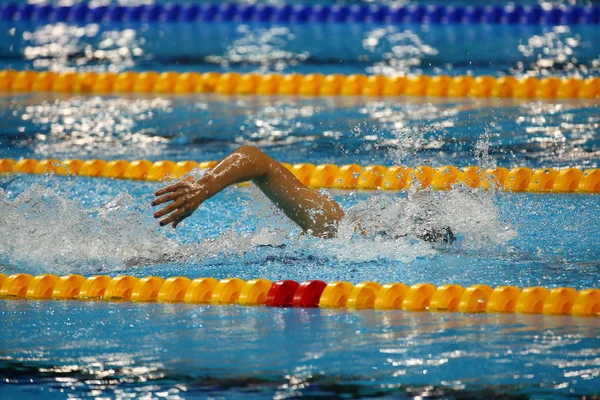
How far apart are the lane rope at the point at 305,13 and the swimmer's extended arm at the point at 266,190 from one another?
18.9ft

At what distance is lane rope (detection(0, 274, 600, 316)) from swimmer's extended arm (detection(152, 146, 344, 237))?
29 centimetres

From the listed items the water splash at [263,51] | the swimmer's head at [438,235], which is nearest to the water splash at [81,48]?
the water splash at [263,51]

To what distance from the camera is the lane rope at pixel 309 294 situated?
3250 mm

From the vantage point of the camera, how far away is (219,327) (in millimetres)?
3184

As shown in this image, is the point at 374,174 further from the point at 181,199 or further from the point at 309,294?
the point at 181,199

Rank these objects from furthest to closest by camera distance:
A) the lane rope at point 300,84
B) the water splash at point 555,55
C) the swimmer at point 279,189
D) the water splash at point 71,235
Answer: the water splash at point 555,55 < the lane rope at point 300,84 < the water splash at point 71,235 < the swimmer at point 279,189

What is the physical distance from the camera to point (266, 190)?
3.80 metres

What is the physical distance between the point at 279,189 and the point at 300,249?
0.26 meters

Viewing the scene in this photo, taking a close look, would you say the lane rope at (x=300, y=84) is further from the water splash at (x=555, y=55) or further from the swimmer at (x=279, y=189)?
the swimmer at (x=279, y=189)

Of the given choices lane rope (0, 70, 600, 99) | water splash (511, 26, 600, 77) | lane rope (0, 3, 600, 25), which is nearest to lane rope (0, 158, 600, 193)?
lane rope (0, 70, 600, 99)

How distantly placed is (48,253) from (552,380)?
7.18 feet

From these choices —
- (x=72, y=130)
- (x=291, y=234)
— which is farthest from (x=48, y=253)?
(x=72, y=130)

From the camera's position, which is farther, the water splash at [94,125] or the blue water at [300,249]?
Result: the water splash at [94,125]

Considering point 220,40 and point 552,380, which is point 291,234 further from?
point 220,40
